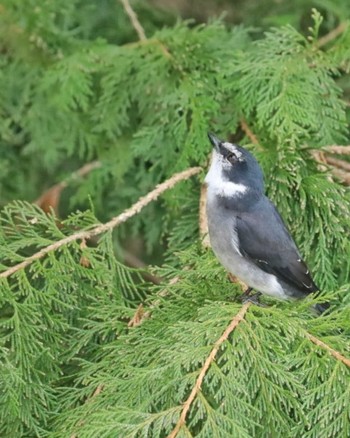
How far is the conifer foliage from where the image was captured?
119 inches

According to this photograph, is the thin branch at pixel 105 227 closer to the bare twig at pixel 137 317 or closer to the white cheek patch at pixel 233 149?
the white cheek patch at pixel 233 149

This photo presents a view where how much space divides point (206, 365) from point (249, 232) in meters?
1.16

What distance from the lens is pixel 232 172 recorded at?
4.11 m

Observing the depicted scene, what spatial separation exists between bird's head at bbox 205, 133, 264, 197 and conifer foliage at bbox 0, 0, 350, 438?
0.12 metres

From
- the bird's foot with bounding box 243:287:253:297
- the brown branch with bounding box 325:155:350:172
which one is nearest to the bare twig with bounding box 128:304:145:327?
the bird's foot with bounding box 243:287:253:297

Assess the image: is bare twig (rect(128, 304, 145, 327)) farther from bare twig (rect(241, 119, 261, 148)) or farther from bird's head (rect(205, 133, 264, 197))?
bare twig (rect(241, 119, 261, 148))

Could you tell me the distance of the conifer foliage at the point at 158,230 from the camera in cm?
301

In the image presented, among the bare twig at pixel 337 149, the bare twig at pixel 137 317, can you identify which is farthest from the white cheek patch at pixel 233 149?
the bare twig at pixel 137 317

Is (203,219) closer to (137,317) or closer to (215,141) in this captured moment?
(215,141)

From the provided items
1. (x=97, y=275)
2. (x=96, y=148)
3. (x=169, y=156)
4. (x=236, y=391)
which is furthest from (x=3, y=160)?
(x=236, y=391)

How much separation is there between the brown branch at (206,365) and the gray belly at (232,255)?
0.49 metres

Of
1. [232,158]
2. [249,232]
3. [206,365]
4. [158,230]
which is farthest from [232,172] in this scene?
[206,365]

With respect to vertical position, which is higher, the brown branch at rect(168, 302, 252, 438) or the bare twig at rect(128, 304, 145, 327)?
the brown branch at rect(168, 302, 252, 438)

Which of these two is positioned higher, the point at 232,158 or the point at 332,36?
the point at 332,36
